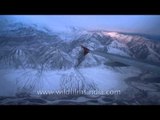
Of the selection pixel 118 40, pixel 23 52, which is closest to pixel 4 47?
pixel 23 52

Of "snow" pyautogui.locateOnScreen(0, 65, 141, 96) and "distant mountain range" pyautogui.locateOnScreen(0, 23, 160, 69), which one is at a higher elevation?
"distant mountain range" pyautogui.locateOnScreen(0, 23, 160, 69)

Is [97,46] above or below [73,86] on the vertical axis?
above

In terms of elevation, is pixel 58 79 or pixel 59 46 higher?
pixel 59 46

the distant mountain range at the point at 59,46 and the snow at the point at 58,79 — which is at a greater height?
the distant mountain range at the point at 59,46

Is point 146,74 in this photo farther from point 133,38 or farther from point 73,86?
point 73,86
